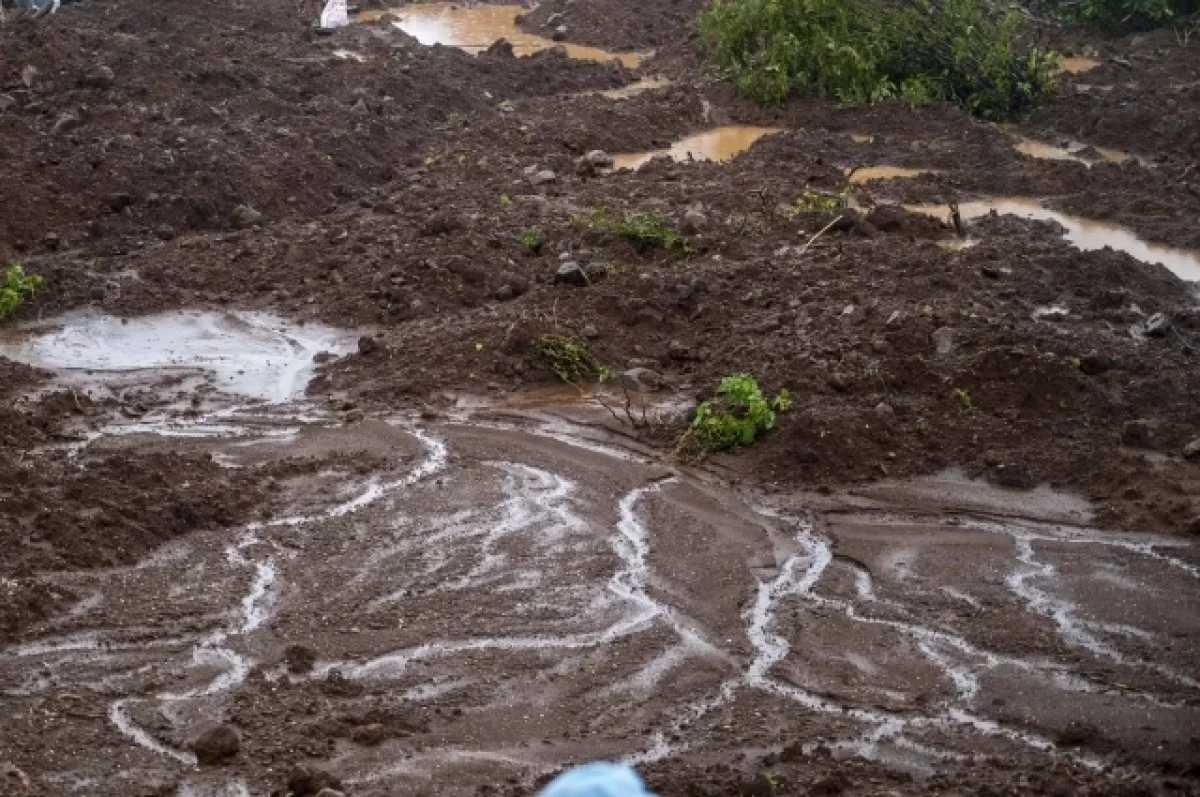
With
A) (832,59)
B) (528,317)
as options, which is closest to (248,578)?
(528,317)

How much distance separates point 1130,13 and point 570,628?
16861 mm

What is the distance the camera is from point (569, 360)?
10242mm

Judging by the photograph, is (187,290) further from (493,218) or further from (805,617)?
(805,617)

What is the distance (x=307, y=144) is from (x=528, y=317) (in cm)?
494

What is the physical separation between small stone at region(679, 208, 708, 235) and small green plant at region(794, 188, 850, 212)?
3.40 ft

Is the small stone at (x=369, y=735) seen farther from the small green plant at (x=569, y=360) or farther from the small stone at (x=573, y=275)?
the small stone at (x=573, y=275)

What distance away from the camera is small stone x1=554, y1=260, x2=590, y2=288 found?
11.3 metres

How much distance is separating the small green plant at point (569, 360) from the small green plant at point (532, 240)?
6.61 ft

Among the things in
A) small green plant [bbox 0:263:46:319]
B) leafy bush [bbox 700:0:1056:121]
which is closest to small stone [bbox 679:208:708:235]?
small green plant [bbox 0:263:46:319]

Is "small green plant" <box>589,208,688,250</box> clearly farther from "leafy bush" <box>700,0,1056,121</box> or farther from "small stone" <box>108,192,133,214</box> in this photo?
"leafy bush" <box>700,0,1056,121</box>

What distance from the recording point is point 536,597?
755 cm

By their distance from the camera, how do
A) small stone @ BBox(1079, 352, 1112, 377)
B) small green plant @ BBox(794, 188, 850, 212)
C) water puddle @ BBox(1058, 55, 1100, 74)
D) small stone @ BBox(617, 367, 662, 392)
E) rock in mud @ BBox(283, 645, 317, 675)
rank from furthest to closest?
water puddle @ BBox(1058, 55, 1100, 74)
small green plant @ BBox(794, 188, 850, 212)
small stone @ BBox(617, 367, 662, 392)
small stone @ BBox(1079, 352, 1112, 377)
rock in mud @ BBox(283, 645, 317, 675)

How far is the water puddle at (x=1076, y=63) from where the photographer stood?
20.2 meters

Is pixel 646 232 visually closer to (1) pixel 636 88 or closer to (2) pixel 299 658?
(2) pixel 299 658
